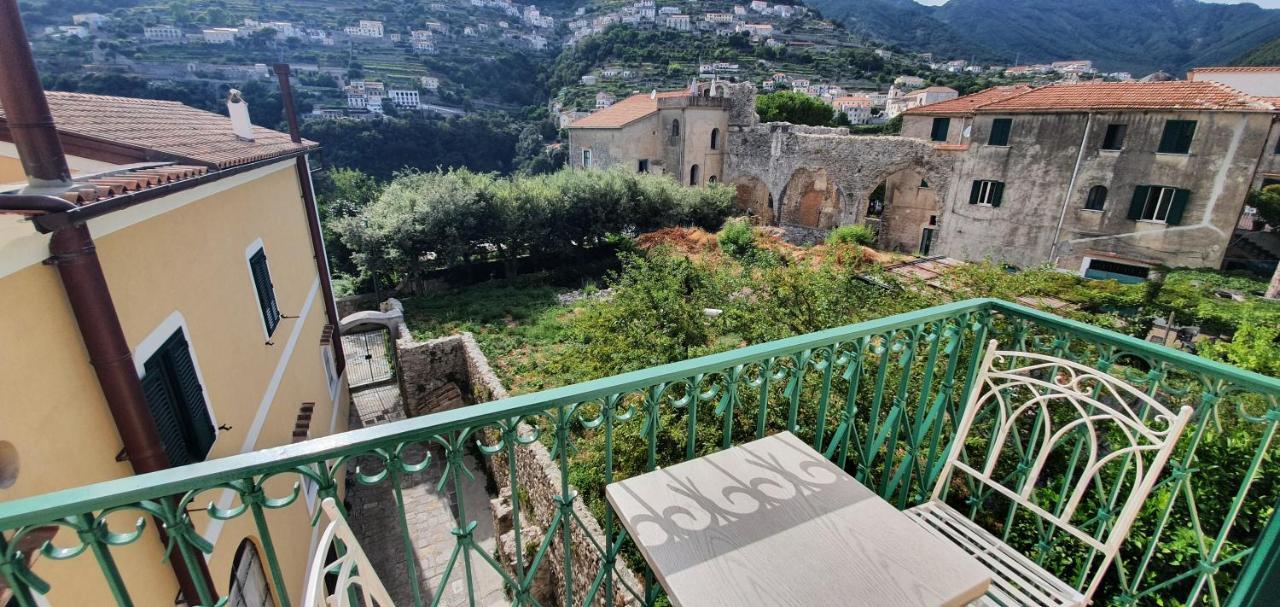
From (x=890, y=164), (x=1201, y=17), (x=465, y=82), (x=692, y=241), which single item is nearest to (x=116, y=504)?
(x=692, y=241)

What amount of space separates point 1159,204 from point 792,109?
2392cm

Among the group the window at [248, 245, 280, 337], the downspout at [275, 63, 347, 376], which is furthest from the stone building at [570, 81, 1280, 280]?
the window at [248, 245, 280, 337]

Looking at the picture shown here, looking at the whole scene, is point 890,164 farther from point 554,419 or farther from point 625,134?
point 554,419

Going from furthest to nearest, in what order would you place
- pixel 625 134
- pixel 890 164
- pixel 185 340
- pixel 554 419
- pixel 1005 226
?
pixel 625 134 → pixel 890 164 → pixel 1005 226 → pixel 185 340 → pixel 554 419

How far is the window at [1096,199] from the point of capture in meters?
17.7

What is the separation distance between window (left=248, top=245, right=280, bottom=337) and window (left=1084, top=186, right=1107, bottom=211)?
22837 mm

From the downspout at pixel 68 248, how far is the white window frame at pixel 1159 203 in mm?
23739

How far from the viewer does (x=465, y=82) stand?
226 feet

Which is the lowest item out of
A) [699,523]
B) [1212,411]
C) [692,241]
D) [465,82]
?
[692,241]

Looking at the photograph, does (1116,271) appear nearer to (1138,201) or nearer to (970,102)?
(1138,201)

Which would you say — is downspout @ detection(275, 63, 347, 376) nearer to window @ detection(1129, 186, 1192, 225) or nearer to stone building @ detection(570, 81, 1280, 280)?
stone building @ detection(570, 81, 1280, 280)

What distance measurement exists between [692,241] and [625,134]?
10.7 meters

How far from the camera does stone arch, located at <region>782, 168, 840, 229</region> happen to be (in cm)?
2767

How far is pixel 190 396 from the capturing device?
4570mm
